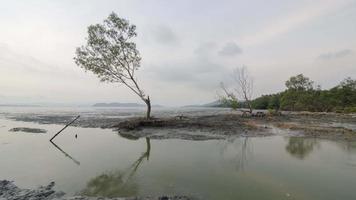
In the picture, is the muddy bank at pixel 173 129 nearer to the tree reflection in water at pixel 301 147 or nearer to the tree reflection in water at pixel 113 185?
the tree reflection in water at pixel 301 147

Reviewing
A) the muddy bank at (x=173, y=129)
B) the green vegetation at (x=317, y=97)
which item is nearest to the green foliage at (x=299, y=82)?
the green vegetation at (x=317, y=97)

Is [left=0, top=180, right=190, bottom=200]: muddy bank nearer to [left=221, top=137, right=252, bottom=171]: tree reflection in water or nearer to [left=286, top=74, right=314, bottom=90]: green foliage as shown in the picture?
[left=221, top=137, right=252, bottom=171]: tree reflection in water

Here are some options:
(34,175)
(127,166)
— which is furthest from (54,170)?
(127,166)

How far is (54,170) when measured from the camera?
9953mm

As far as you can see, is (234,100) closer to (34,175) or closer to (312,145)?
(312,145)

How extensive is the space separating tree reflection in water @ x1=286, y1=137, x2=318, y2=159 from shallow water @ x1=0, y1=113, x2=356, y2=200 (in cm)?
5

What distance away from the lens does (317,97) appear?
7169 cm

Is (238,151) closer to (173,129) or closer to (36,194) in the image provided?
(36,194)

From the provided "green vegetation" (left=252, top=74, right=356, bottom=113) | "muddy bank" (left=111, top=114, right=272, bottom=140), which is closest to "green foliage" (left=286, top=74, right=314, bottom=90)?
"green vegetation" (left=252, top=74, right=356, bottom=113)

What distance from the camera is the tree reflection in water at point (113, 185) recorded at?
23.8 ft

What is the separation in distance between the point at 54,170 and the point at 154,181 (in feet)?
14.4

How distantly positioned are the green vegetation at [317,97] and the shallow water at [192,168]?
57369mm

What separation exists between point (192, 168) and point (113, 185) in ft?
10.6

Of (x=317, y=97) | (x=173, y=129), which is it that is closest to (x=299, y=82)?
(x=317, y=97)
